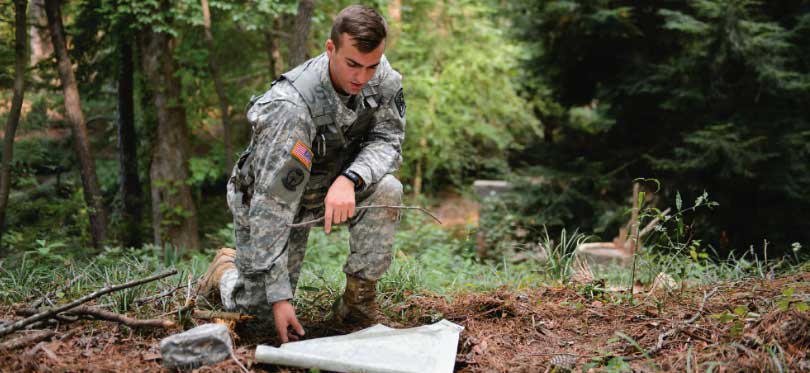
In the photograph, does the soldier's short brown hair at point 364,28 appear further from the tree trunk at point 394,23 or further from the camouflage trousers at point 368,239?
the tree trunk at point 394,23

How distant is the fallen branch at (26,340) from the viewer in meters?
2.18

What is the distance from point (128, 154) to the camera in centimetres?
778

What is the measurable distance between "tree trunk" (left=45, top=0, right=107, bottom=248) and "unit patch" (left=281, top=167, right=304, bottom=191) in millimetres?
4286

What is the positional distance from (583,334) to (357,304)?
1042mm

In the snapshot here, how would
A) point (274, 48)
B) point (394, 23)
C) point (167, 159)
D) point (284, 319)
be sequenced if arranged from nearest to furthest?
point (284, 319) → point (167, 159) → point (274, 48) → point (394, 23)

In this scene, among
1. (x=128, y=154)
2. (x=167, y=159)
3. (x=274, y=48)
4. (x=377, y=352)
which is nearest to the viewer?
(x=377, y=352)

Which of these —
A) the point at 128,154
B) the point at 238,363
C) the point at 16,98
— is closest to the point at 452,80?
the point at 128,154

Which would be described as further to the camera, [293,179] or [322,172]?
[322,172]

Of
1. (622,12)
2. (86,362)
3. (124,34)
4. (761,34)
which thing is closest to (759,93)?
(761,34)

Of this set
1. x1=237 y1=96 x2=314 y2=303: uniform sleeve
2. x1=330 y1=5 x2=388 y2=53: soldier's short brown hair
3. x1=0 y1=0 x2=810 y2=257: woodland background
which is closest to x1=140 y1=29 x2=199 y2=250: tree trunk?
x1=0 y1=0 x2=810 y2=257: woodland background

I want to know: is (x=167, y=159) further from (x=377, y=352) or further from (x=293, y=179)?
(x=377, y=352)

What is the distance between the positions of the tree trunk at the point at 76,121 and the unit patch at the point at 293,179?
14.1 feet

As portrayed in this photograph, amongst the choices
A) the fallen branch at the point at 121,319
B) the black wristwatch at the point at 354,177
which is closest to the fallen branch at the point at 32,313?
the fallen branch at the point at 121,319

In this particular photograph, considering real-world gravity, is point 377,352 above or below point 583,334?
above
